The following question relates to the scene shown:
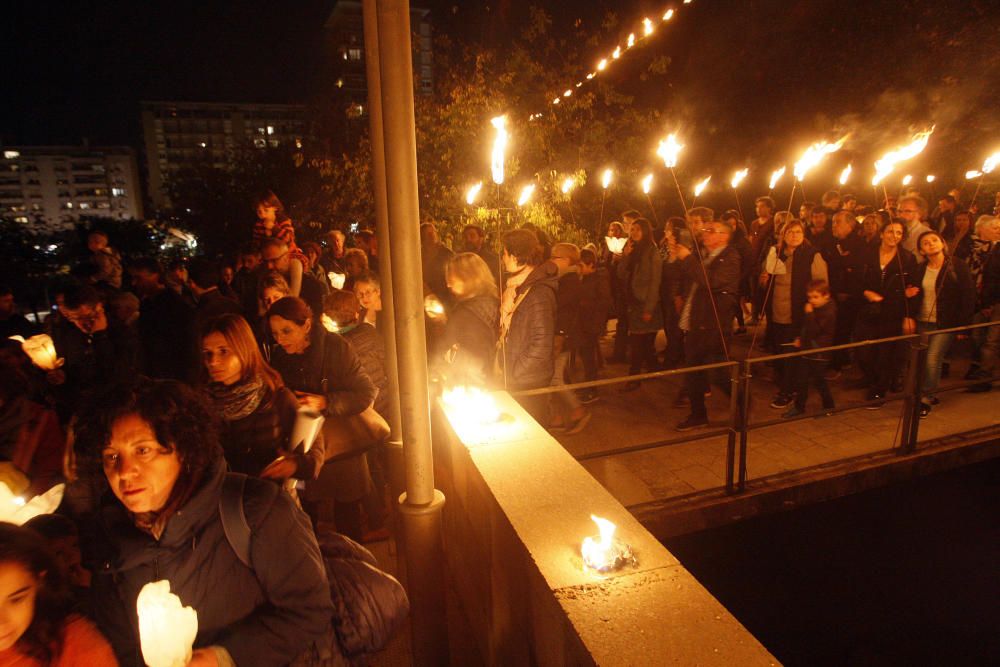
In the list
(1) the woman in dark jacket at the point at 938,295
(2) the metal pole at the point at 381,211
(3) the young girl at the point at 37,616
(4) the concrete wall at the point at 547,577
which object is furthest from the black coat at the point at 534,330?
(1) the woman in dark jacket at the point at 938,295

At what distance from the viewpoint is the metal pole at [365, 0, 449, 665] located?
94.0 inches

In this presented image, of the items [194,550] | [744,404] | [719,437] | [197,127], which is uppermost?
[197,127]

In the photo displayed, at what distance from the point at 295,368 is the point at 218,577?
1.95 meters

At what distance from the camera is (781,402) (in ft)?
23.4

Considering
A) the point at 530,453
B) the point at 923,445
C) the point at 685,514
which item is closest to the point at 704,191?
the point at 923,445

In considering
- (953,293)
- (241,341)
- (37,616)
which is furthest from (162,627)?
(953,293)

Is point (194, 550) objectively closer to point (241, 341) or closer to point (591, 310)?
point (241, 341)

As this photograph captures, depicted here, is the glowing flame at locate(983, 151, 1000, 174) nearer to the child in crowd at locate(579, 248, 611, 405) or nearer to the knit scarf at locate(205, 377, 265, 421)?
the child in crowd at locate(579, 248, 611, 405)

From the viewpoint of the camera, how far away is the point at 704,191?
2450 centimetres

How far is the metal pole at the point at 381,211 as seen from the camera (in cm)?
316

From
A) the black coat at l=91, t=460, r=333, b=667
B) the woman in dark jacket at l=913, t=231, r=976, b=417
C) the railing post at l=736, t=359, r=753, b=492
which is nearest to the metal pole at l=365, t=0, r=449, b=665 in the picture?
the black coat at l=91, t=460, r=333, b=667

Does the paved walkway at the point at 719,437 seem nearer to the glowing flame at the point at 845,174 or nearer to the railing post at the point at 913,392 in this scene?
the railing post at the point at 913,392

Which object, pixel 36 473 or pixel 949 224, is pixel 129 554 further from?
pixel 949 224

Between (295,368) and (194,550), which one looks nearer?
(194,550)
